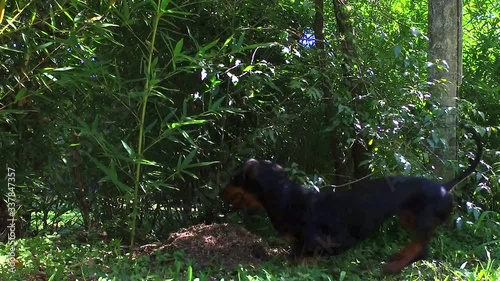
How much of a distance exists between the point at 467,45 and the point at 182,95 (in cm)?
269

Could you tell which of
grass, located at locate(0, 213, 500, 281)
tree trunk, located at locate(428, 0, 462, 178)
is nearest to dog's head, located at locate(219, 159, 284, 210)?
grass, located at locate(0, 213, 500, 281)

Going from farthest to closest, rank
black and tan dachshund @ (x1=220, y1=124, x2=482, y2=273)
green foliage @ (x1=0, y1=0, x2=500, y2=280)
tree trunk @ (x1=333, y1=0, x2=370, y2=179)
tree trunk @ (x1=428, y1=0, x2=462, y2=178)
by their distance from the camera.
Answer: tree trunk @ (x1=428, y1=0, x2=462, y2=178) < tree trunk @ (x1=333, y1=0, x2=370, y2=179) < black and tan dachshund @ (x1=220, y1=124, x2=482, y2=273) < green foliage @ (x1=0, y1=0, x2=500, y2=280)

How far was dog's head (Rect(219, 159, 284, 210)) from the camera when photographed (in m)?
3.35

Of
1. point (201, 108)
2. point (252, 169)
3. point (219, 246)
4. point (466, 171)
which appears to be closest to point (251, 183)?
point (252, 169)

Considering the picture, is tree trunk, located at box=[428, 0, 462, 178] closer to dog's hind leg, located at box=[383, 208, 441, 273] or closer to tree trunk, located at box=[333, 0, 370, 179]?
tree trunk, located at box=[333, 0, 370, 179]

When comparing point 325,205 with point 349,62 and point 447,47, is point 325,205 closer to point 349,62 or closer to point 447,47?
point 349,62

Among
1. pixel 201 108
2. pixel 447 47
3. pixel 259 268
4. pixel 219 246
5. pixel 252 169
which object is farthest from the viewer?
pixel 447 47

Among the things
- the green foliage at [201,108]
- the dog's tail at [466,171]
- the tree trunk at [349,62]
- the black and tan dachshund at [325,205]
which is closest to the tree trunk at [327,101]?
the green foliage at [201,108]

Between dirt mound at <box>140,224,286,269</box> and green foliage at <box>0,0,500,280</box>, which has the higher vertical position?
green foliage at <box>0,0,500,280</box>

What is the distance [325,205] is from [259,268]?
0.58m

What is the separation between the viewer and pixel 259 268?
318 centimetres

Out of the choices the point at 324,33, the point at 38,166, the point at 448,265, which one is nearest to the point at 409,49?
the point at 324,33

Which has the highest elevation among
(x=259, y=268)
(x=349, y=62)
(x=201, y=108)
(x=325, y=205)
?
(x=349, y=62)

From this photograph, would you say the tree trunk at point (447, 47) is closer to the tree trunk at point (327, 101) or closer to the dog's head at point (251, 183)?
the tree trunk at point (327, 101)
